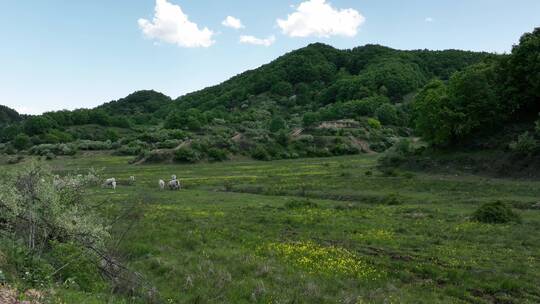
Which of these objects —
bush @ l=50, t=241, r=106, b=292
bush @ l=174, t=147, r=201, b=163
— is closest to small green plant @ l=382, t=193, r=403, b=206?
bush @ l=50, t=241, r=106, b=292

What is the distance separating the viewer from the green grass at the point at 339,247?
1823cm

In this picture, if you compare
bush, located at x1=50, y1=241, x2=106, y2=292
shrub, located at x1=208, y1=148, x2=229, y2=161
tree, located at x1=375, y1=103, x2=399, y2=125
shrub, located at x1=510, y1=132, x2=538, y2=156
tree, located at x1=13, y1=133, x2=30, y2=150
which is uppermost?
tree, located at x1=375, y1=103, x2=399, y2=125

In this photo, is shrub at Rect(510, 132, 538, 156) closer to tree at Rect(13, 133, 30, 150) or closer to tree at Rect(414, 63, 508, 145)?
tree at Rect(414, 63, 508, 145)

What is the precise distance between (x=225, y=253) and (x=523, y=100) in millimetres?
50662

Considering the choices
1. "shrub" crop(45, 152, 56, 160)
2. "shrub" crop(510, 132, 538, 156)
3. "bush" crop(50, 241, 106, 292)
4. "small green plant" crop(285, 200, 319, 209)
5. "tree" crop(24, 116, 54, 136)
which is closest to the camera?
"bush" crop(50, 241, 106, 292)

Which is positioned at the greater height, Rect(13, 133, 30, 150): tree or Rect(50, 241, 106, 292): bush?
Rect(13, 133, 30, 150): tree

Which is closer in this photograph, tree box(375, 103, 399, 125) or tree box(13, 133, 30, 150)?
tree box(13, 133, 30, 150)

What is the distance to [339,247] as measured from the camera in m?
24.5

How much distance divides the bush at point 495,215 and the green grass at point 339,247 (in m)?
0.78

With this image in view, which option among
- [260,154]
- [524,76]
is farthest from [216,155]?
[524,76]

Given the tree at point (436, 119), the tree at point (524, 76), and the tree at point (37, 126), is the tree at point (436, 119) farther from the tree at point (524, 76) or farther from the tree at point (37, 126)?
the tree at point (37, 126)

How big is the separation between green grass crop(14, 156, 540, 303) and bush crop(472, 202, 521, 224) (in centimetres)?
78

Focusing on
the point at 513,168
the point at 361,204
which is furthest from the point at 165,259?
the point at 513,168

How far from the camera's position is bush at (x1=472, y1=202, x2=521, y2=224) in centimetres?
2962
